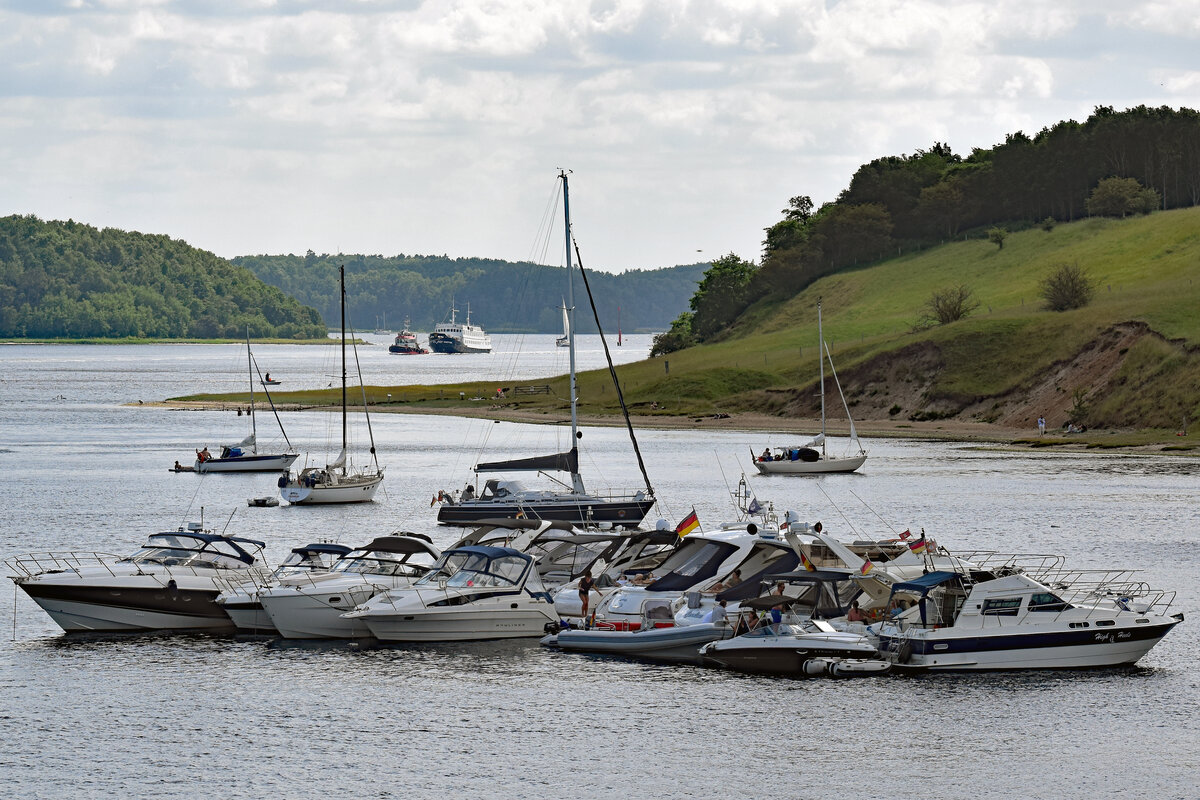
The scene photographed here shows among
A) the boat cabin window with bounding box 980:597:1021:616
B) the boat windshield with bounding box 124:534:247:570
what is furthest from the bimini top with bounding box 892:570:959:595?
the boat windshield with bounding box 124:534:247:570

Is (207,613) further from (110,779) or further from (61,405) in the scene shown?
(61,405)

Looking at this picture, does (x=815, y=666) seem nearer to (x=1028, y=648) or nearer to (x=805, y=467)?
(x=1028, y=648)

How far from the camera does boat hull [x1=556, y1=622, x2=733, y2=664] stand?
43.7 m

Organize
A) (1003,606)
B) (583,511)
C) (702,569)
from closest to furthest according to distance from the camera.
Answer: (1003,606)
(702,569)
(583,511)

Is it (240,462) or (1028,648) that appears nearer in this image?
(1028,648)

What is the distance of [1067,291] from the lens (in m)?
153

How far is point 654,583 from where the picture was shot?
47.6m

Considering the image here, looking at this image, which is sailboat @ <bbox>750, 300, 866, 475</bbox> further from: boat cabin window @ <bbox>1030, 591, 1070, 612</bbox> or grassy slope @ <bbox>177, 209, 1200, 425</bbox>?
boat cabin window @ <bbox>1030, 591, 1070, 612</bbox>

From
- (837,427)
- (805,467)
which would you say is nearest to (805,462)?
(805,467)

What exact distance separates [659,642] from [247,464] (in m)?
67.5

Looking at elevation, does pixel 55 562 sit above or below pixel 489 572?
below

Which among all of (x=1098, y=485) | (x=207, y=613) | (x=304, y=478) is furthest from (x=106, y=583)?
(x=1098, y=485)

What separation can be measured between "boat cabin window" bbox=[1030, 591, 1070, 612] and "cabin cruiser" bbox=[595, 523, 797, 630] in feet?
26.4

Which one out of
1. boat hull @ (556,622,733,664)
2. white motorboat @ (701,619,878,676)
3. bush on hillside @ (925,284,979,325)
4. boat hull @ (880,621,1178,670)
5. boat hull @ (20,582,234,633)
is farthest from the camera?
bush on hillside @ (925,284,979,325)
